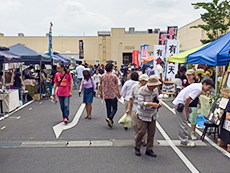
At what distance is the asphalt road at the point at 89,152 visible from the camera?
4855 mm

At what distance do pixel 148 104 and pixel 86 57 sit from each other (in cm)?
4196

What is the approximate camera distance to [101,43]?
45.7 m

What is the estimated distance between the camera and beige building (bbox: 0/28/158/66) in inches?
1732

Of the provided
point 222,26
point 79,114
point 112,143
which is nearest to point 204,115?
point 112,143

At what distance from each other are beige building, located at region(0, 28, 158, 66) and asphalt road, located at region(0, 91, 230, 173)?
36530 mm

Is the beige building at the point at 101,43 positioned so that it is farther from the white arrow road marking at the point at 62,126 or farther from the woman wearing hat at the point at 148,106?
the woman wearing hat at the point at 148,106

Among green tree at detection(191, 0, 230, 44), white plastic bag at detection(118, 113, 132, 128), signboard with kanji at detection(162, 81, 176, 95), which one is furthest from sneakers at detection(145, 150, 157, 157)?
green tree at detection(191, 0, 230, 44)

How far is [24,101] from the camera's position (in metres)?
12.7

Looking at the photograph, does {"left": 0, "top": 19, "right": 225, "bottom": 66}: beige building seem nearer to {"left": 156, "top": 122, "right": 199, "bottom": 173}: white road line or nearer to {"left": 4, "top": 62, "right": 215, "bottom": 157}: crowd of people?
{"left": 4, "top": 62, "right": 215, "bottom": 157}: crowd of people

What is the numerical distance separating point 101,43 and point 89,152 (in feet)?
135

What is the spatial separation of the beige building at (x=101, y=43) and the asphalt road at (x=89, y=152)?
120ft

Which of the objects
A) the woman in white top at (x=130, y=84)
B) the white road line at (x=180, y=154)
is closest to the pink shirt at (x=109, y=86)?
the woman in white top at (x=130, y=84)

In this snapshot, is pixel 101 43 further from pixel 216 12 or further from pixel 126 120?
pixel 126 120

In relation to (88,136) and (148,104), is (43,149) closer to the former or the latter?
(88,136)
